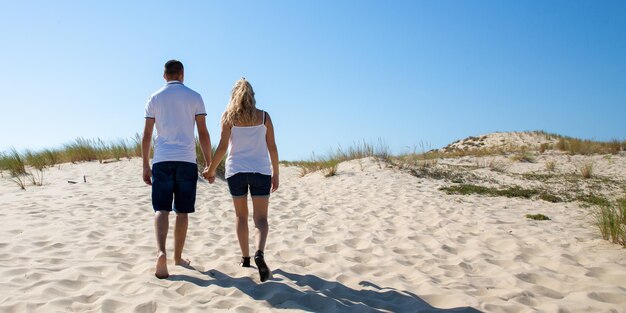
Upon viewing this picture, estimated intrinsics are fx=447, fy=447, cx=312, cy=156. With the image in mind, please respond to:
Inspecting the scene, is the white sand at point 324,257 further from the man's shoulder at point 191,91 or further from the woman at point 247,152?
the man's shoulder at point 191,91

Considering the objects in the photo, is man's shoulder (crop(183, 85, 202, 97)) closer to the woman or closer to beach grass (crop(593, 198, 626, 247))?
the woman

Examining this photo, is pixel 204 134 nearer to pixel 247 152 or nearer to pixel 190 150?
pixel 190 150

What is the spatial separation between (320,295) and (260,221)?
0.85m

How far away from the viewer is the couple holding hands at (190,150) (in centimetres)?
387

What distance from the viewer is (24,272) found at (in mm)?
3838

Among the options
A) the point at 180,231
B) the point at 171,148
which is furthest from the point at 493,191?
the point at 171,148

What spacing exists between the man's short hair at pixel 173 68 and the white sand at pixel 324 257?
1809 mm

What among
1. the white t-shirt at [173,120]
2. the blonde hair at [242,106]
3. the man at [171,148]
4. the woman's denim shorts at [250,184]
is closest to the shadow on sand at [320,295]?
the man at [171,148]

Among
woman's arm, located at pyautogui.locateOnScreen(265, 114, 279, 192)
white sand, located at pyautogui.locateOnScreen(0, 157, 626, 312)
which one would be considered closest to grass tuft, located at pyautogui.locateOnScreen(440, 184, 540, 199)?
white sand, located at pyautogui.locateOnScreen(0, 157, 626, 312)

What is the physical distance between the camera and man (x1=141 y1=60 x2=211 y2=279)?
3.90 metres

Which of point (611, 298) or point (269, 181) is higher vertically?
point (269, 181)

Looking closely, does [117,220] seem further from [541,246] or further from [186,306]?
[541,246]

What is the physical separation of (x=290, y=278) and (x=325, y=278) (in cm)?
34

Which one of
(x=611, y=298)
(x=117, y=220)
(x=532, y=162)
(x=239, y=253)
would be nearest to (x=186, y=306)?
(x=239, y=253)
